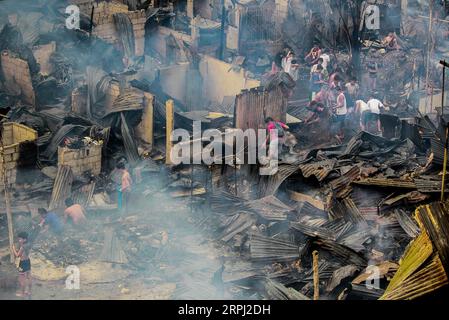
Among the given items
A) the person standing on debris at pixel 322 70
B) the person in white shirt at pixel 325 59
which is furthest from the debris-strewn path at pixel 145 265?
the person in white shirt at pixel 325 59

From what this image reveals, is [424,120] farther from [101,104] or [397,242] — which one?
[101,104]

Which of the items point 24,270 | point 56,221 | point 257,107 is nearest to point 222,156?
point 257,107

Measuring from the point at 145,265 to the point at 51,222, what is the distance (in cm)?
177

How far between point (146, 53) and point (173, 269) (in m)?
10.3

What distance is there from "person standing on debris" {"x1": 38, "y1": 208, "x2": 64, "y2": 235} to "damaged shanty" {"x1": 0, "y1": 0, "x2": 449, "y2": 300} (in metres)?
0.15

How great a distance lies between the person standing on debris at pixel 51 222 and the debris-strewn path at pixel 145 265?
0.26 m

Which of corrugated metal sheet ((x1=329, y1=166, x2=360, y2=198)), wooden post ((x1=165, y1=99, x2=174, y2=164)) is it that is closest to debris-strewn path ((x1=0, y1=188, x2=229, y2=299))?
wooden post ((x1=165, y1=99, x2=174, y2=164))

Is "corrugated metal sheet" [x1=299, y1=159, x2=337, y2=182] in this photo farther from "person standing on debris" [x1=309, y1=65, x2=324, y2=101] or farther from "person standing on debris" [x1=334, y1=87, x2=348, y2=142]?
"person standing on debris" [x1=309, y1=65, x2=324, y2=101]

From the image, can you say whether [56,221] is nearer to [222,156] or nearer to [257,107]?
[222,156]

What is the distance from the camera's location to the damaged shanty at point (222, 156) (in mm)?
12305

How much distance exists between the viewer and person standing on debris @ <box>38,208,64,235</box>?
1324cm

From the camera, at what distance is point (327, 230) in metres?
13.3

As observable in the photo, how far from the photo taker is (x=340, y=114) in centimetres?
1772

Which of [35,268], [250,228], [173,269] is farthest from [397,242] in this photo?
[35,268]
